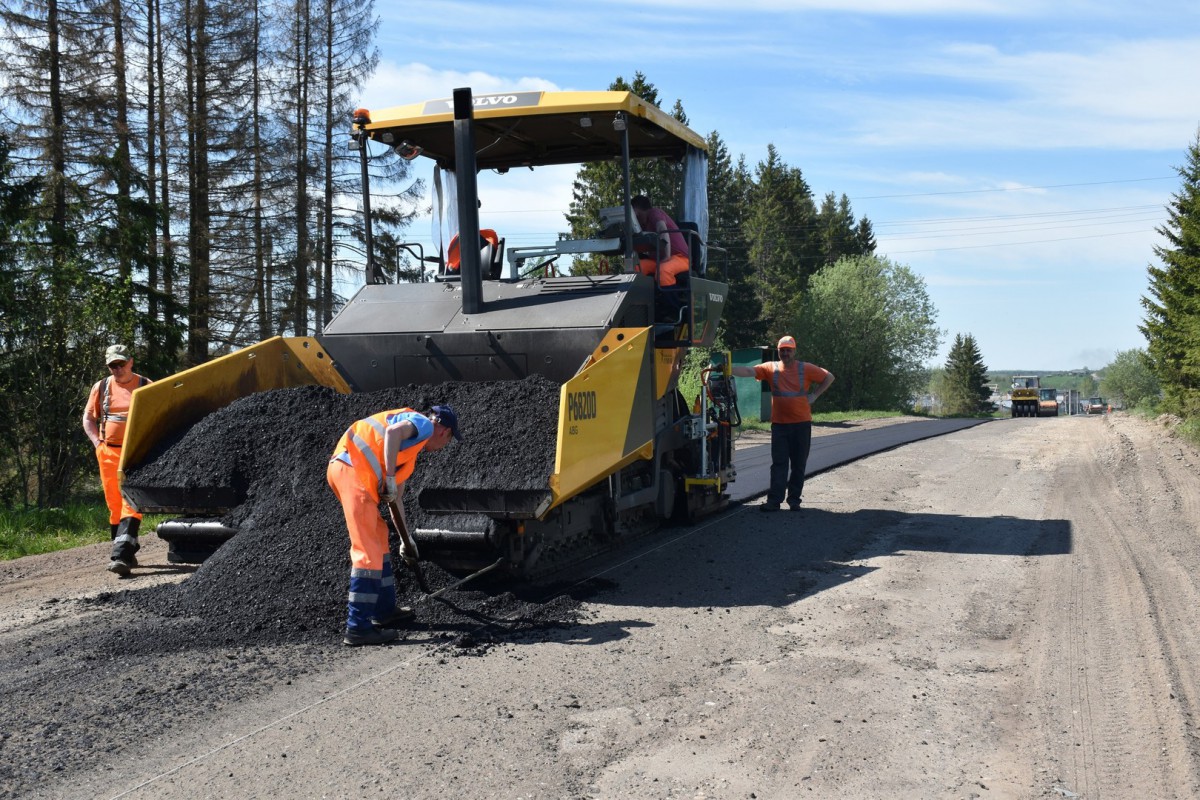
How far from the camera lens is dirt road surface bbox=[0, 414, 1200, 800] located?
3.44 meters

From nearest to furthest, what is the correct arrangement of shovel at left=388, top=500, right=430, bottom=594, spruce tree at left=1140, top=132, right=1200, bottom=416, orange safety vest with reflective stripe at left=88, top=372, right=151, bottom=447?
shovel at left=388, top=500, right=430, bottom=594
orange safety vest with reflective stripe at left=88, top=372, right=151, bottom=447
spruce tree at left=1140, top=132, right=1200, bottom=416

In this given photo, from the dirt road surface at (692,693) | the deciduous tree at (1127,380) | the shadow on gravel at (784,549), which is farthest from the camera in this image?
the deciduous tree at (1127,380)

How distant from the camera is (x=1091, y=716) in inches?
158

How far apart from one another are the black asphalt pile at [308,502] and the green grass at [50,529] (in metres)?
2.79

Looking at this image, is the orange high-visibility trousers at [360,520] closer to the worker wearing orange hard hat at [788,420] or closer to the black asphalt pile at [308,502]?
the black asphalt pile at [308,502]

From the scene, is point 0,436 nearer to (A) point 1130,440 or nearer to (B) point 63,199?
(B) point 63,199

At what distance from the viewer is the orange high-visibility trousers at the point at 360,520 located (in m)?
4.99

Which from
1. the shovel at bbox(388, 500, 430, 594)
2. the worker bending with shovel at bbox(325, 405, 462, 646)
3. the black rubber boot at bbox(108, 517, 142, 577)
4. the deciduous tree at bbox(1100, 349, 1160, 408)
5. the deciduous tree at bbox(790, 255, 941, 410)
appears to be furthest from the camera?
the deciduous tree at bbox(1100, 349, 1160, 408)

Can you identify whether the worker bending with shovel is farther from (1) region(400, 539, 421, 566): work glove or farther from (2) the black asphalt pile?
(2) the black asphalt pile

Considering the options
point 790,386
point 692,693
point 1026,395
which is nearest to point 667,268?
point 790,386

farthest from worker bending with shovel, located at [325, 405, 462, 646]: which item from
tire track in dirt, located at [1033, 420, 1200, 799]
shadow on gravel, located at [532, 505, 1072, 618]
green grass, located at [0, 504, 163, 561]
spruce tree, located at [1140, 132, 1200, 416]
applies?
spruce tree, located at [1140, 132, 1200, 416]

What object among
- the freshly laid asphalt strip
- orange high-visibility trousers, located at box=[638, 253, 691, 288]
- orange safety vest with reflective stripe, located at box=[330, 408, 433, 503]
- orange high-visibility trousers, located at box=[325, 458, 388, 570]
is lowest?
the freshly laid asphalt strip

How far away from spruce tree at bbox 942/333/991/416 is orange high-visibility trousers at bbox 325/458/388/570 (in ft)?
285

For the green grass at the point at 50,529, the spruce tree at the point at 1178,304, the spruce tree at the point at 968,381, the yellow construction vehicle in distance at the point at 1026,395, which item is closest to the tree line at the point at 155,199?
the green grass at the point at 50,529
